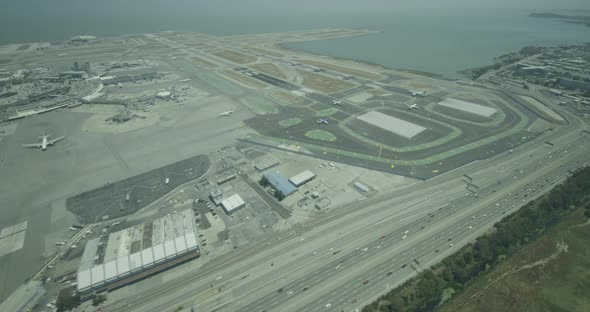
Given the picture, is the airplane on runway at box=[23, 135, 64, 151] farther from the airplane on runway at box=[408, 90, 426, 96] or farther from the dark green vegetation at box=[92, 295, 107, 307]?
the airplane on runway at box=[408, 90, 426, 96]

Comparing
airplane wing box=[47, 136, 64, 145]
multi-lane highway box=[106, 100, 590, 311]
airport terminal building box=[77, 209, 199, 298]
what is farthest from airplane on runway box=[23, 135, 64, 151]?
multi-lane highway box=[106, 100, 590, 311]

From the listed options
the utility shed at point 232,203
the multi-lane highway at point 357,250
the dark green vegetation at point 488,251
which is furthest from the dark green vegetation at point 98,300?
the dark green vegetation at point 488,251

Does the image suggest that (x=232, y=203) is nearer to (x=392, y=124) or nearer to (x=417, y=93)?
(x=392, y=124)

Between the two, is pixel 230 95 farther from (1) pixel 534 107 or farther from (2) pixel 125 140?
(1) pixel 534 107

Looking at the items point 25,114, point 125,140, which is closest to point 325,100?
point 125,140

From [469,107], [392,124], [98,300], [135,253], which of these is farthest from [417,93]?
[98,300]

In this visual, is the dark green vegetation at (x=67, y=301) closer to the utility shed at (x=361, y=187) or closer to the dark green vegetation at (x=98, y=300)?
the dark green vegetation at (x=98, y=300)
